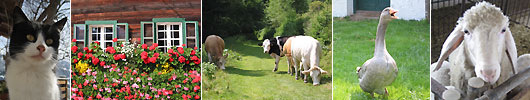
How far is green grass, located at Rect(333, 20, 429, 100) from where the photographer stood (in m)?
4.36

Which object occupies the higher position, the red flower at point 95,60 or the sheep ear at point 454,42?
the sheep ear at point 454,42

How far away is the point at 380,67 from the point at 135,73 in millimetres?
2562

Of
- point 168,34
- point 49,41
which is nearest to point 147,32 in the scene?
point 168,34

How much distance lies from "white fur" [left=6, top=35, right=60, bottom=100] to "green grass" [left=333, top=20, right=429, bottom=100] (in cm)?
281

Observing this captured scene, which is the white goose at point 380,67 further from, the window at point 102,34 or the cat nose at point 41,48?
the cat nose at point 41,48

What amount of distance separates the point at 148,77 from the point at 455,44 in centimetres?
305

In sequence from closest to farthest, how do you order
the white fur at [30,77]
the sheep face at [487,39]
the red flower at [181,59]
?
1. the sheep face at [487,39]
2. the white fur at [30,77]
3. the red flower at [181,59]

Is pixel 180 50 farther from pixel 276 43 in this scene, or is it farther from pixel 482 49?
pixel 482 49

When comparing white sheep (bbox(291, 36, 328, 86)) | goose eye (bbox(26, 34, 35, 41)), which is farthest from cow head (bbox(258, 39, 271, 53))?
goose eye (bbox(26, 34, 35, 41))

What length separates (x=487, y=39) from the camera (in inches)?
128

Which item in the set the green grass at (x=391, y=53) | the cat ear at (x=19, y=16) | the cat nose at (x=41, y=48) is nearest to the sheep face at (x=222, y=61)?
the green grass at (x=391, y=53)

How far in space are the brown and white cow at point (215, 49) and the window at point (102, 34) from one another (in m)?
1.08

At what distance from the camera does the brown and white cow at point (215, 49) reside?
180 inches

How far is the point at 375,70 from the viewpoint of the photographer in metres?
4.02
